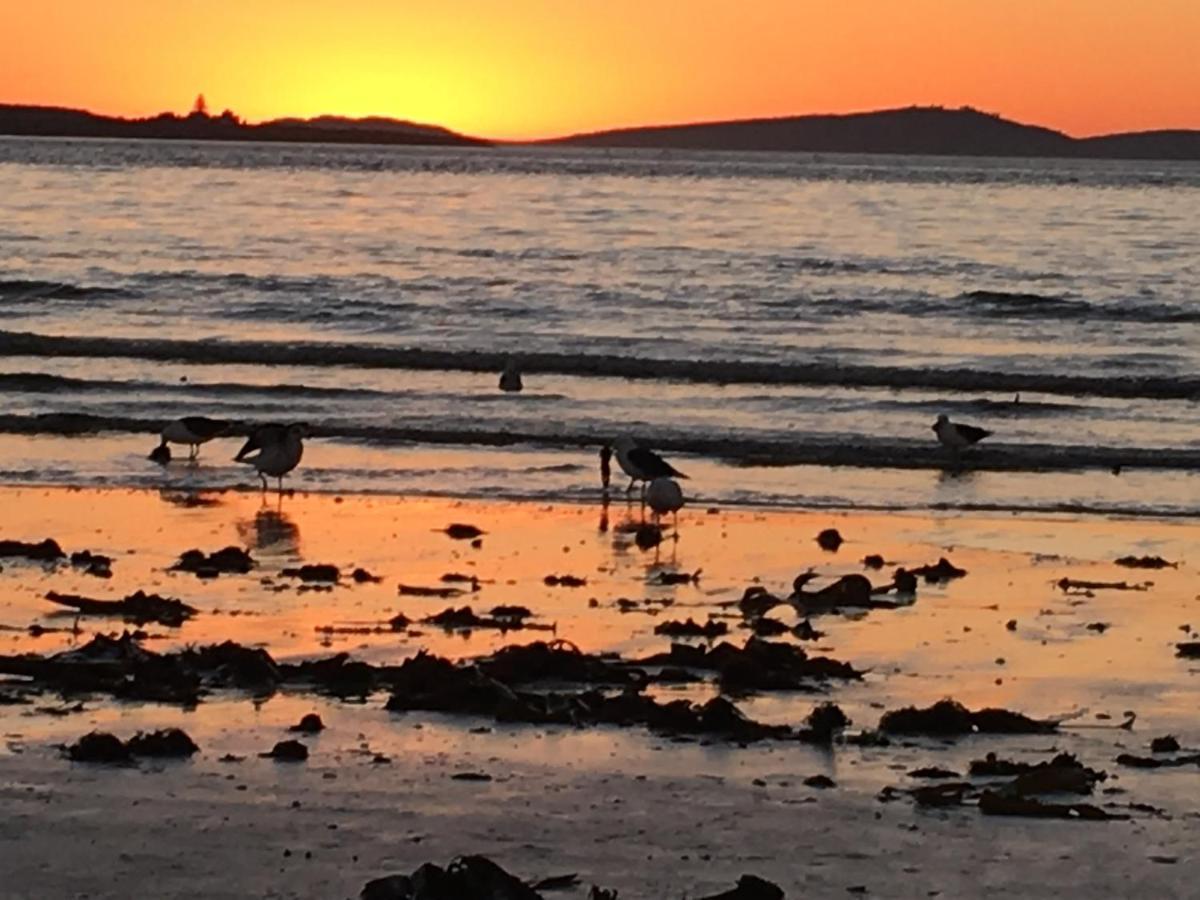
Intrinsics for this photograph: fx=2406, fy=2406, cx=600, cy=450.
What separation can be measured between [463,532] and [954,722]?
255 inches

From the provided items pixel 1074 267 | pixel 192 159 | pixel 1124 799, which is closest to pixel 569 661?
pixel 1124 799

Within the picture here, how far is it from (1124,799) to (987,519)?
8.97 meters

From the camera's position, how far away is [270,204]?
7388cm

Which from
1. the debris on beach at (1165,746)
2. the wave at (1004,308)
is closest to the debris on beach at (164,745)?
the debris on beach at (1165,746)

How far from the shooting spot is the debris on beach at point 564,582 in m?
13.5

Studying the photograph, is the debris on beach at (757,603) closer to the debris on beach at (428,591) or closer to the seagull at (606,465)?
the debris on beach at (428,591)

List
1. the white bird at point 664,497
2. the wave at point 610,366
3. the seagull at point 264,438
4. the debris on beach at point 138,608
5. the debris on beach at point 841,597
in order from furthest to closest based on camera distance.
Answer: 1. the wave at point 610,366
2. the seagull at point 264,438
3. the white bird at point 664,497
4. the debris on beach at point 841,597
5. the debris on beach at point 138,608

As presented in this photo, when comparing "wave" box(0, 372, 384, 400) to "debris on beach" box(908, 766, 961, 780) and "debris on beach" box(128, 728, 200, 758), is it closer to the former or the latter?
"debris on beach" box(128, 728, 200, 758)

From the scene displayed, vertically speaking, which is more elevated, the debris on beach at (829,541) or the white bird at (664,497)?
the white bird at (664,497)

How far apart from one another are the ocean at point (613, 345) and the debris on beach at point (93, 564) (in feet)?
15.3

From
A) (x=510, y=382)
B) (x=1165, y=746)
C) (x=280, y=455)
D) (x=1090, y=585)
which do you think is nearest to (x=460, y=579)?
(x=1090, y=585)

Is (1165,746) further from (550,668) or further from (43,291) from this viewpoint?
(43,291)

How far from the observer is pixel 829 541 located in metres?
15.5

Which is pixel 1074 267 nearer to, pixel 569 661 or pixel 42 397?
pixel 42 397
